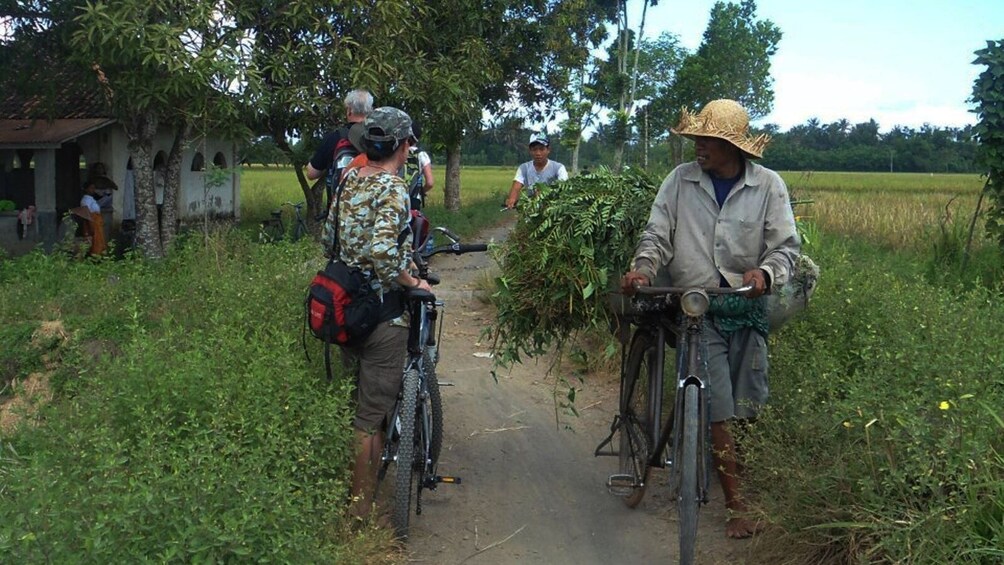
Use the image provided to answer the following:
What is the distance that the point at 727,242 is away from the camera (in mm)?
4430

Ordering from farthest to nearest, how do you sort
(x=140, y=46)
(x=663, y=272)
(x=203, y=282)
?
(x=140, y=46), (x=203, y=282), (x=663, y=272)

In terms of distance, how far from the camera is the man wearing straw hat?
4.41m

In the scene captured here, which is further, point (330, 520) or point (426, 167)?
point (426, 167)

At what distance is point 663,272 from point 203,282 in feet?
12.2

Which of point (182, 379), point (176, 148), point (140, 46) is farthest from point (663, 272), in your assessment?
point (176, 148)

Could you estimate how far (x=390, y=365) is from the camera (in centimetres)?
451

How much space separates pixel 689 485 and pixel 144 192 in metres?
10.9

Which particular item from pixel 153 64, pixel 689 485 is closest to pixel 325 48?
pixel 153 64

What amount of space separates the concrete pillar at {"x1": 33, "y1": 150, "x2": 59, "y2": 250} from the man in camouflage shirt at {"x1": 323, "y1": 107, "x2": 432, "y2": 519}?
559 inches

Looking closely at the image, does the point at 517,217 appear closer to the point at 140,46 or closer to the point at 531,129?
the point at 140,46

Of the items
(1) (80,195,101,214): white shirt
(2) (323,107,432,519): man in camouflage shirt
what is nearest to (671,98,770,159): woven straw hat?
(2) (323,107,432,519): man in camouflage shirt

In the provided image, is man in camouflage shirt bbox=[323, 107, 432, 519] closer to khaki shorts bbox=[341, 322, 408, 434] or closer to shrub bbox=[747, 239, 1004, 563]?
khaki shorts bbox=[341, 322, 408, 434]

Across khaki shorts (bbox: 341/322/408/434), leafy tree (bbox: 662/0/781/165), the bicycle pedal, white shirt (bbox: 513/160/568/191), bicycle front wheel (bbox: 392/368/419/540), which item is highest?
leafy tree (bbox: 662/0/781/165)

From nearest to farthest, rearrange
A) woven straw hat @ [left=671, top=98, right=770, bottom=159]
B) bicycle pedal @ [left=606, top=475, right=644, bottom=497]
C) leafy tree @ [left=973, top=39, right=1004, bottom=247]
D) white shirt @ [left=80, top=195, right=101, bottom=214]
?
woven straw hat @ [left=671, top=98, right=770, bottom=159] → bicycle pedal @ [left=606, top=475, right=644, bottom=497] → leafy tree @ [left=973, top=39, right=1004, bottom=247] → white shirt @ [left=80, top=195, right=101, bottom=214]
